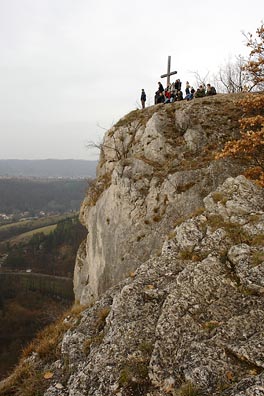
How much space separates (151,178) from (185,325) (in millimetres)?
13455

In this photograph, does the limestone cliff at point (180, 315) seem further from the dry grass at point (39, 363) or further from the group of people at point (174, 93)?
the group of people at point (174, 93)

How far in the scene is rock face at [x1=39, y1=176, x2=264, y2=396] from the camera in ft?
23.5

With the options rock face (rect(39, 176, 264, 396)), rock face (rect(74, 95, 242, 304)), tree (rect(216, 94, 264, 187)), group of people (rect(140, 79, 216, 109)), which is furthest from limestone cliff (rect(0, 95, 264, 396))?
group of people (rect(140, 79, 216, 109))

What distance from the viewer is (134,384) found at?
761 cm

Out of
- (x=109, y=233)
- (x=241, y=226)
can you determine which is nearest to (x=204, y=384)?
(x=241, y=226)

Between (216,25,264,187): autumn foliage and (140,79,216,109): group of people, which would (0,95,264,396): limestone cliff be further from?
(140,79,216,109): group of people

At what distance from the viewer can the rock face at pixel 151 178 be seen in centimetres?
1881

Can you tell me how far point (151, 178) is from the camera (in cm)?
2097

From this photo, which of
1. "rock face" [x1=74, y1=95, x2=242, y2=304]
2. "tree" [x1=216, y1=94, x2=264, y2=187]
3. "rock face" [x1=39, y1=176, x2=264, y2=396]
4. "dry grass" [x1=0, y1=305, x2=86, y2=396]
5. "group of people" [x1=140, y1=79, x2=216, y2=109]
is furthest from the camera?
"group of people" [x1=140, y1=79, x2=216, y2=109]

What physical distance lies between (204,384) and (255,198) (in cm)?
896

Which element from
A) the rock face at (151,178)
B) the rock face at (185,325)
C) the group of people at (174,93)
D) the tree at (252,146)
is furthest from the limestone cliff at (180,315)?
the group of people at (174,93)

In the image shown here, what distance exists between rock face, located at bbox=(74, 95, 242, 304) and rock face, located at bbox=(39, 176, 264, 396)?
577 centimetres

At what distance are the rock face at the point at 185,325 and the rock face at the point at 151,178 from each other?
5.77 meters

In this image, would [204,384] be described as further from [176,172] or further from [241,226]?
[176,172]
